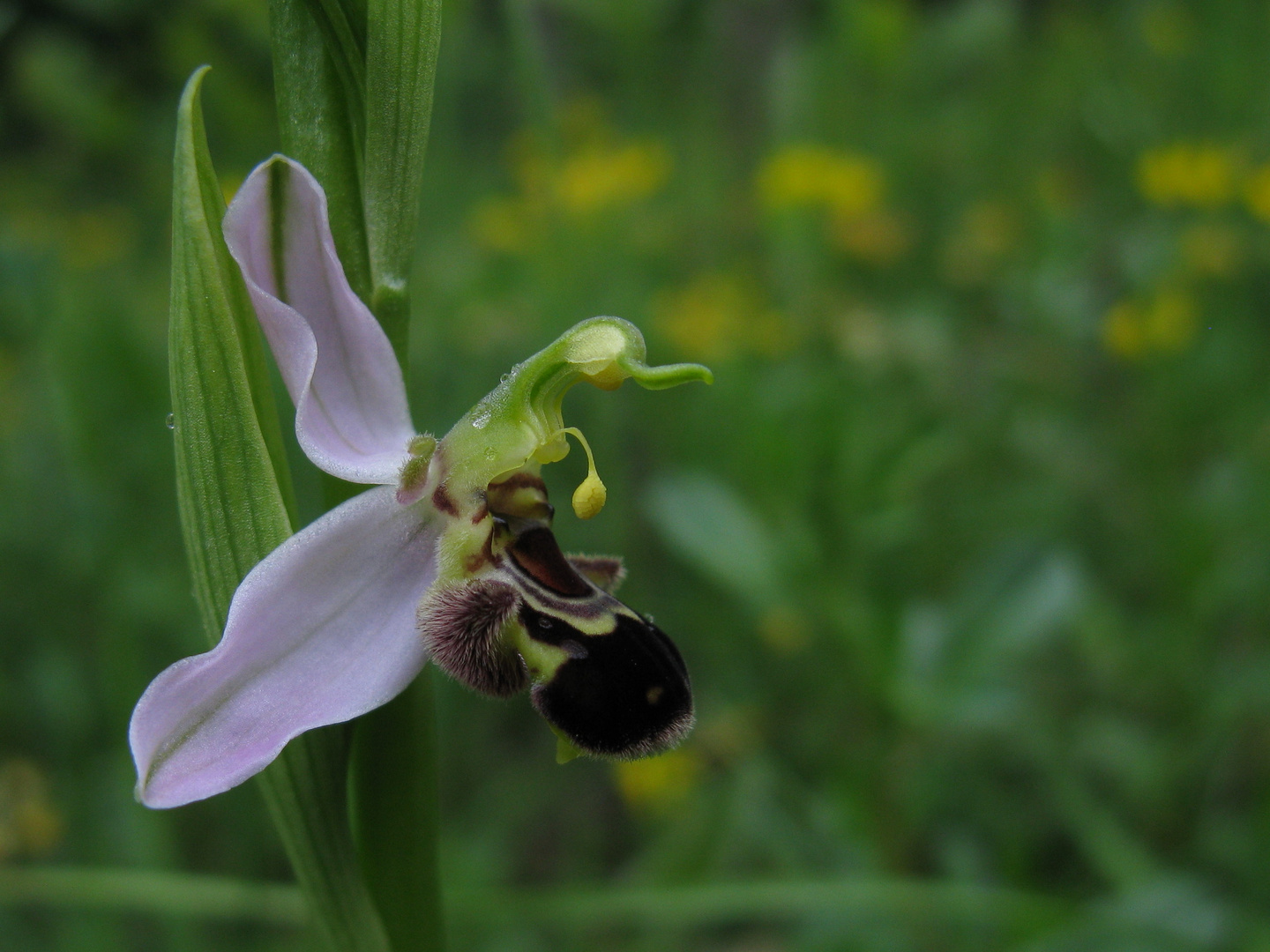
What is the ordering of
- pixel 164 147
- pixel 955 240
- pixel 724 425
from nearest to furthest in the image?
pixel 724 425, pixel 955 240, pixel 164 147

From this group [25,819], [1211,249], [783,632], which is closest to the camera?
[25,819]

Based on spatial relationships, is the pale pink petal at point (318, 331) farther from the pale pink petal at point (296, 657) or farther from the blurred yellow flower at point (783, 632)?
the blurred yellow flower at point (783, 632)

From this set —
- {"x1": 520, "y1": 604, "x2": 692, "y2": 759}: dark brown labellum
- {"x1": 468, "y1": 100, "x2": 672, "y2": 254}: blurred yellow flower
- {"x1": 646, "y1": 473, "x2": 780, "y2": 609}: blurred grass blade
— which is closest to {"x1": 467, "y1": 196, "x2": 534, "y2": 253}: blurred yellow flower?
{"x1": 468, "y1": 100, "x2": 672, "y2": 254}: blurred yellow flower

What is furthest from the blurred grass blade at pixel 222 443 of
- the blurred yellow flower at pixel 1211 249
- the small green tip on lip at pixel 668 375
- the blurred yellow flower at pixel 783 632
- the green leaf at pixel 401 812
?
the blurred yellow flower at pixel 1211 249

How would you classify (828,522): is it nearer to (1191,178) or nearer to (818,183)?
(818,183)

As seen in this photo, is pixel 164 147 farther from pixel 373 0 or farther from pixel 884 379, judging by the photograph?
pixel 373 0

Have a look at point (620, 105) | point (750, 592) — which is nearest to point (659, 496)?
point (750, 592)

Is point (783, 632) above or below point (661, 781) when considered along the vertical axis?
above

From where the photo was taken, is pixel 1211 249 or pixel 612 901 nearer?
Answer: pixel 612 901

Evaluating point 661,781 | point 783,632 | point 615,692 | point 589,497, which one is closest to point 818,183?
point 783,632
